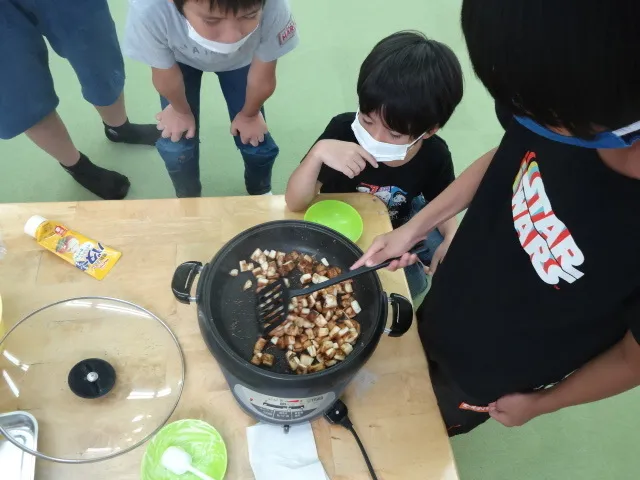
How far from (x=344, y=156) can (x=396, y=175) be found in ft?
0.62

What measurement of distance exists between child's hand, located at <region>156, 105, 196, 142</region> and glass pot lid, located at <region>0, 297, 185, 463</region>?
0.70 m

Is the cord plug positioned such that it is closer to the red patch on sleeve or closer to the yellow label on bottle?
the yellow label on bottle

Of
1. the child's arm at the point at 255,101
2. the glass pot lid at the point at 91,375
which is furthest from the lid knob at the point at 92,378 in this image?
the child's arm at the point at 255,101

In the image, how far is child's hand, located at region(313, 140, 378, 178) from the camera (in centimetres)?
108

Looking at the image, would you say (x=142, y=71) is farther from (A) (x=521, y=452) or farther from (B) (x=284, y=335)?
(A) (x=521, y=452)

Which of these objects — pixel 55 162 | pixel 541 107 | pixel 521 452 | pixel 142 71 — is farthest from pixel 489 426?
pixel 142 71

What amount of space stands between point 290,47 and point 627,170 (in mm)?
948

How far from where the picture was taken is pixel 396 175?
1.21m

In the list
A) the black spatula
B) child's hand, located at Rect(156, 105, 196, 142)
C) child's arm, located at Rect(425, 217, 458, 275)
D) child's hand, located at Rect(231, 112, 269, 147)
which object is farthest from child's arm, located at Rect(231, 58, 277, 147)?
the black spatula

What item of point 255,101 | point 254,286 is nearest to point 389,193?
point 255,101

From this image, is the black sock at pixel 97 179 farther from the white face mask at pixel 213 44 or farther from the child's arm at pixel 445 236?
the child's arm at pixel 445 236

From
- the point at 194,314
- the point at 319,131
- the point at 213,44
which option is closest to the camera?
the point at 194,314

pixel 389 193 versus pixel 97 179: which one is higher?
pixel 389 193

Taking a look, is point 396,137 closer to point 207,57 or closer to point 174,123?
point 207,57
